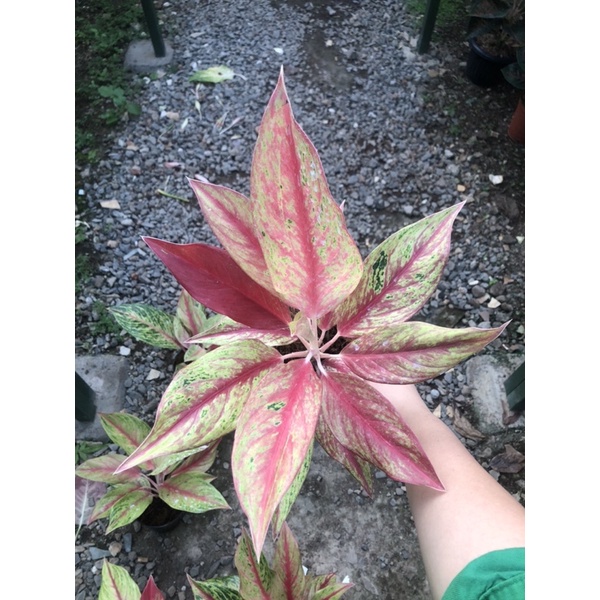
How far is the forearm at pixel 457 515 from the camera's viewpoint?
0.70 m

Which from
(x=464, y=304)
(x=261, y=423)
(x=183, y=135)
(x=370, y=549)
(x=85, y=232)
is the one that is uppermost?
(x=261, y=423)

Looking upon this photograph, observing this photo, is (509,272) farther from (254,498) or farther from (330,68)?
(254,498)

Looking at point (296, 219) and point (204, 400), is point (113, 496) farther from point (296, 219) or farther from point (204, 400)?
point (296, 219)

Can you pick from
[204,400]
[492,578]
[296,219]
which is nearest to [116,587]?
[204,400]

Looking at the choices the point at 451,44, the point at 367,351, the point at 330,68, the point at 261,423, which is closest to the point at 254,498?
the point at 261,423

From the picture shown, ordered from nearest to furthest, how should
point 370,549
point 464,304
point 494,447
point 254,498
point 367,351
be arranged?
point 254,498, point 367,351, point 370,549, point 494,447, point 464,304

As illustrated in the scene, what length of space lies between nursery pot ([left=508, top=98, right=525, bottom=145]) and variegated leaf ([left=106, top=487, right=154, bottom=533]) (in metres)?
1.68

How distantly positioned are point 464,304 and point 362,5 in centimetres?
146

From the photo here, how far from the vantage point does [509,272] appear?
169cm

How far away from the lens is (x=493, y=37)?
1975mm

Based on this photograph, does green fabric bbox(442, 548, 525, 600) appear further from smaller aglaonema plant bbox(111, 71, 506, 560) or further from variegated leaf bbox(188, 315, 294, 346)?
variegated leaf bbox(188, 315, 294, 346)

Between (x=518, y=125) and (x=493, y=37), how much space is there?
391 mm

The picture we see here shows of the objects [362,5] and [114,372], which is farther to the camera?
[362,5]

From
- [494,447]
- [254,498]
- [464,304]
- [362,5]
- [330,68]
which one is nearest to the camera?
Answer: [254,498]
